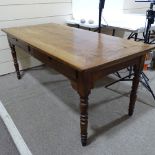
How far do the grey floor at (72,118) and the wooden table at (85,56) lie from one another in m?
0.15

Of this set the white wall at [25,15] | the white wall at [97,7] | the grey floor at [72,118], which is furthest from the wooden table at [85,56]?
the white wall at [97,7]

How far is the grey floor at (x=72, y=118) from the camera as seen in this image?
145 cm

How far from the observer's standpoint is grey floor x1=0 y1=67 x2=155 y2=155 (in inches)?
57.0

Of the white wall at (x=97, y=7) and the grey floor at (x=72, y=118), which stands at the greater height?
the white wall at (x=97, y=7)

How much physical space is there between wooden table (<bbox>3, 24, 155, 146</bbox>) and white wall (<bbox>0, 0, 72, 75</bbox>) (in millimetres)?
836

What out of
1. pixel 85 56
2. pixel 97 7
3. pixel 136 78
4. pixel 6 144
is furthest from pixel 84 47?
pixel 97 7

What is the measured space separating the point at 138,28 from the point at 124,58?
36.7 inches

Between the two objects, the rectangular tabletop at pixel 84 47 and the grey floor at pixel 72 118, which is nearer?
the rectangular tabletop at pixel 84 47

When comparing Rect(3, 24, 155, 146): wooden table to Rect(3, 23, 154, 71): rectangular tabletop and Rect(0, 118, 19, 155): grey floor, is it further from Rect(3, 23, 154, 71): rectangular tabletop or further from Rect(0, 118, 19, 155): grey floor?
Rect(0, 118, 19, 155): grey floor

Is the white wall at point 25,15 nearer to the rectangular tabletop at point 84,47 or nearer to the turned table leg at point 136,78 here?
the rectangular tabletop at point 84,47

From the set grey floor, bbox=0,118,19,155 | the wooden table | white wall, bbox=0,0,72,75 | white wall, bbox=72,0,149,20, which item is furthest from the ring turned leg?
white wall, bbox=72,0,149,20

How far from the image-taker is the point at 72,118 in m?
1.75

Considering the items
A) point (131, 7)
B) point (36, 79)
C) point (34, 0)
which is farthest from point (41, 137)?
point (131, 7)

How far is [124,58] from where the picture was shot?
48.3 inches
